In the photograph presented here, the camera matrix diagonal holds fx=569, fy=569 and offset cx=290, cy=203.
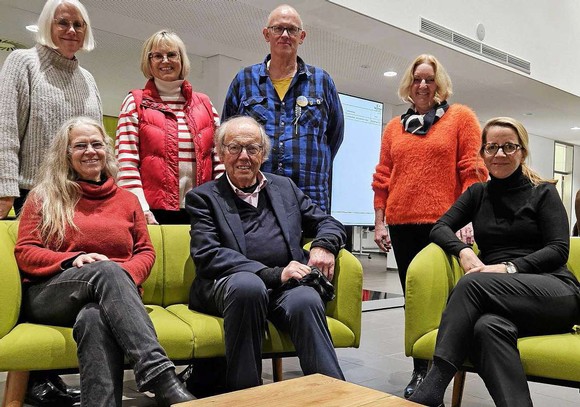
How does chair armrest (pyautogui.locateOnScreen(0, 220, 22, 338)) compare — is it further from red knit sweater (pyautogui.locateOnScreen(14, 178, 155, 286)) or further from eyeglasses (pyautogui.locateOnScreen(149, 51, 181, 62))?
eyeglasses (pyautogui.locateOnScreen(149, 51, 181, 62))

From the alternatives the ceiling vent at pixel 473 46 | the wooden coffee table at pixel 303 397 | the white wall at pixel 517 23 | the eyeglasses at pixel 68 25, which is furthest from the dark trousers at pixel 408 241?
the ceiling vent at pixel 473 46

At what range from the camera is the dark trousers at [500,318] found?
Answer: 1914 millimetres

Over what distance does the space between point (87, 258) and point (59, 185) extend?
0.36m

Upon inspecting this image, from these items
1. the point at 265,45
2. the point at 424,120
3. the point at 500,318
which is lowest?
the point at 500,318

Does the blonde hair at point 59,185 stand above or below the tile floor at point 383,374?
above

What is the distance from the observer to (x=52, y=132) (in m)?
2.51

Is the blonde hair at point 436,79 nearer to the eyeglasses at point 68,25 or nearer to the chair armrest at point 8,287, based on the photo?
the eyeglasses at point 68,25

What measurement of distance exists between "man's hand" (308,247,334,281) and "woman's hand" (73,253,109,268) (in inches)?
32.2

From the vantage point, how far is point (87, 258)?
211cm

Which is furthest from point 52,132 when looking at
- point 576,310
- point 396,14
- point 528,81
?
point 528,81

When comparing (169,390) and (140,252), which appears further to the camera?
(140,252)

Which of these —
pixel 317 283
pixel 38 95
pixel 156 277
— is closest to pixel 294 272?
pixel 317 283

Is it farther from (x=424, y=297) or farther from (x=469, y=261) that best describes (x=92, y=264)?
(x=469, y=261)

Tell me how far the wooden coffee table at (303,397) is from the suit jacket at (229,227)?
0.70 m
